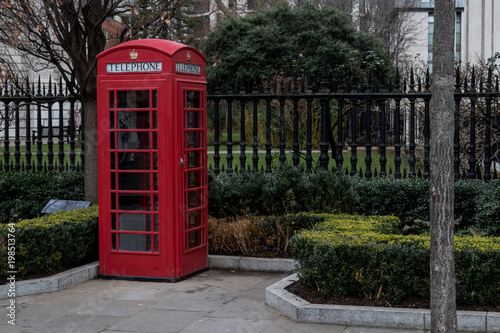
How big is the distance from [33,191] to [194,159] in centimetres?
420

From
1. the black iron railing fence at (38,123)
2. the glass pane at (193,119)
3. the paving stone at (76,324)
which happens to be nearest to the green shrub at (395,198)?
the glass pane at (193,119)

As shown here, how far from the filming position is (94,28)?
9.29 metres

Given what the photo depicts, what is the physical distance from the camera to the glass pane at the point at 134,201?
717cm

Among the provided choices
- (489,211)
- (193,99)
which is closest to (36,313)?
(193,99)

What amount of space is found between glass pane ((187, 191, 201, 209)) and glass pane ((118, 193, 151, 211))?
0.49 m

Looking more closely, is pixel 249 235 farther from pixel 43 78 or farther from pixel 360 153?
pixel 43 78

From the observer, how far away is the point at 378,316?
547 centimetres

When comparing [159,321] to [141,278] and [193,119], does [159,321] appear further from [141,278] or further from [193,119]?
[193,119]

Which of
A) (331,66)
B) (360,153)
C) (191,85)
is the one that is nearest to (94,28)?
(191,85)

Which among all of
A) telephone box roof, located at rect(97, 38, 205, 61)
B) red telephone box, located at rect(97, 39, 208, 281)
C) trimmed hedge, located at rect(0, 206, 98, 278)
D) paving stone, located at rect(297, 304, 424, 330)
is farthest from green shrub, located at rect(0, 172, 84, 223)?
paving stone, located at rect(297, 304, 424, 330)

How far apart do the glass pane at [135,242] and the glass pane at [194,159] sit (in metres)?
1.01

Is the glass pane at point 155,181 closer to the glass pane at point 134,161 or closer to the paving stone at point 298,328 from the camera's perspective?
the glass pane at point 134,161

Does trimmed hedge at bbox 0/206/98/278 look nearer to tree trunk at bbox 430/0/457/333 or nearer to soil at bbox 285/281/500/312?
soil at bbox 285/281/500/312

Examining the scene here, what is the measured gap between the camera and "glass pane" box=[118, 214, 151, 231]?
23.5ft
